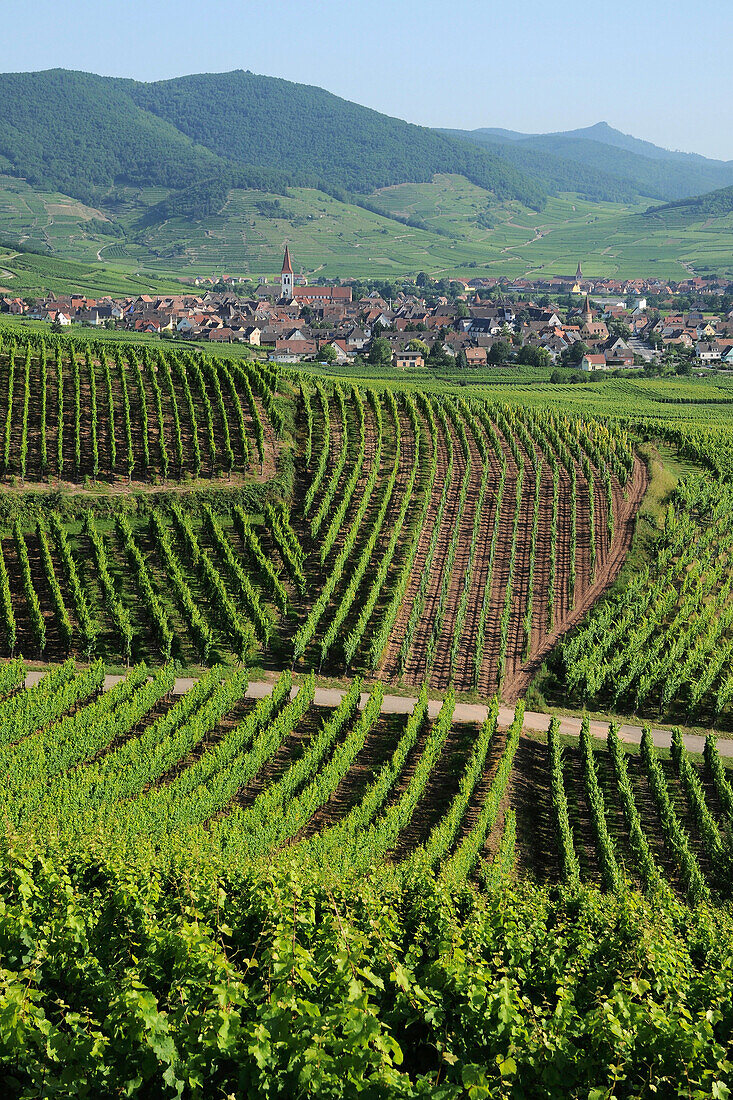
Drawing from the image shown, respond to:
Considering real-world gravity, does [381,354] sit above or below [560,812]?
above

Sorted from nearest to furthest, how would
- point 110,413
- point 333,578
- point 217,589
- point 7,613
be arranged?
point 7,613
point 217,589
point 333,578
point 110,413

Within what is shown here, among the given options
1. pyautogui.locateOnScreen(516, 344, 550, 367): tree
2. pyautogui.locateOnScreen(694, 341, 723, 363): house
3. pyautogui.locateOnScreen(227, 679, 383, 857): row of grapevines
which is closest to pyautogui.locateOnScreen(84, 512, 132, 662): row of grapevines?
pyautogui.locateOnScreen(227, 679, 383, 857): row of grapevines

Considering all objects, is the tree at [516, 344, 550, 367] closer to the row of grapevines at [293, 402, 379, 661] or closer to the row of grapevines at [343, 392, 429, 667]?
the row of grapevines at [343, 392, 429, 667]

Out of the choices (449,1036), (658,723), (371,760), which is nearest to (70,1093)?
(449,1036)

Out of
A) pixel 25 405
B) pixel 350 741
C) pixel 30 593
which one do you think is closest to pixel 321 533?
pixel 30 593

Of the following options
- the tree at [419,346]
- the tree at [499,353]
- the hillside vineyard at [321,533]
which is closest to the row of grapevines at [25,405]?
the hillside vineyard at [321,533]

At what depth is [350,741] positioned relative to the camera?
31.6m

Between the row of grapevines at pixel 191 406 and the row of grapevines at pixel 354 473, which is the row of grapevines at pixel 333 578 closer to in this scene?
the row of grapevines at pixel 354 473

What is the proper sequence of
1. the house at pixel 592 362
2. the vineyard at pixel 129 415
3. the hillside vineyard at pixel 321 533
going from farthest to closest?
1. the house at pixel 592 362
2. the vineyard at pixel 129 415
3. the hillside vineyard at pixel 321 533

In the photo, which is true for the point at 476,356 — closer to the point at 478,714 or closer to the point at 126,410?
the point at 126,410

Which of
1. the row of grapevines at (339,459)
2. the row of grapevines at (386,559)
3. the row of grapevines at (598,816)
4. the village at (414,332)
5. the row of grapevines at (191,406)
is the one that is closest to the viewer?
the row of grapevines at (598,816)

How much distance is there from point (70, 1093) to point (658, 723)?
94.7ft

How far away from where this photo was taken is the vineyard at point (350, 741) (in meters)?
12.8

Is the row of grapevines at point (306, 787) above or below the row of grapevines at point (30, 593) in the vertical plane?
below
